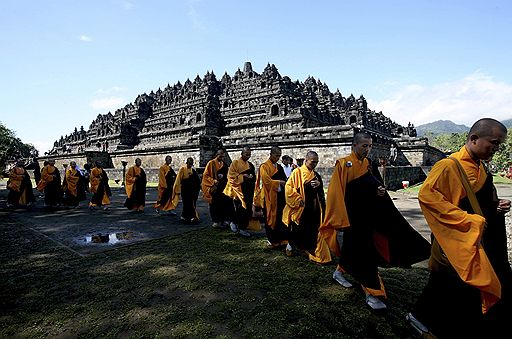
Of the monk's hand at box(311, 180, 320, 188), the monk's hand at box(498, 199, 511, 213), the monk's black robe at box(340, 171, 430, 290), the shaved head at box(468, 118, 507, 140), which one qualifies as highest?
the shaved head at box(468, 118, 507, 140)

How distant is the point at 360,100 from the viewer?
38062 millimetres

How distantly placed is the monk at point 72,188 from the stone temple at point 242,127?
9.33 meters

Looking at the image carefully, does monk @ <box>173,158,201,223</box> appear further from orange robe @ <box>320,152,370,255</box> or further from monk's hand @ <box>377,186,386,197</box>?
monk's hand @ <box>377,186,386,197</box>

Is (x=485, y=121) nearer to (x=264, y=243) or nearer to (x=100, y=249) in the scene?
(x=264, y=243)

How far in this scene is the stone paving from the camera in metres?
6.12

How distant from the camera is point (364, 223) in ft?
11.7

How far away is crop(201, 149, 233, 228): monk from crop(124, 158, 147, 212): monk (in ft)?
12.7

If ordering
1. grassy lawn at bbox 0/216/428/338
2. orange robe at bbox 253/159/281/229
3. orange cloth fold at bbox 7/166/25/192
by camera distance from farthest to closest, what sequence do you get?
1. orange cloth fold at bbox 7/166/25/192
2. orange robe at bbox 253/159/281/229
3. grassy lawn at bbox 0/216/428/338

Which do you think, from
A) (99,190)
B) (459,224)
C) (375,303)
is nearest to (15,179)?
(99,190)

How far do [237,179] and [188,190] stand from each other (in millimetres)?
2289

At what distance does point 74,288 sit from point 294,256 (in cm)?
341

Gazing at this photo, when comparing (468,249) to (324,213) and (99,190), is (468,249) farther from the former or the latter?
(99,190)

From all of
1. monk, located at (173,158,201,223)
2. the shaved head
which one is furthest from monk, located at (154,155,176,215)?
the shaved head

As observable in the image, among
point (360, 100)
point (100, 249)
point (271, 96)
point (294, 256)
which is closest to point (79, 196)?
point (100, 249)
